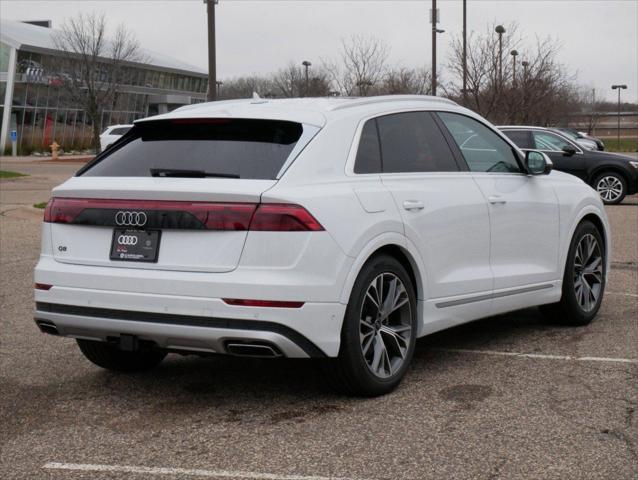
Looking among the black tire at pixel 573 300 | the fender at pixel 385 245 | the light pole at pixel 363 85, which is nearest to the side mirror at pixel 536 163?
the black tire at pixel 573 300

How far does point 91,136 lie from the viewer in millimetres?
70188

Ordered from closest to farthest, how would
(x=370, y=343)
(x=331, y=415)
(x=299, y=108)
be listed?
1. (x=331, y=415)
2. (x=370, y=343)
3. (x=299, y=108)

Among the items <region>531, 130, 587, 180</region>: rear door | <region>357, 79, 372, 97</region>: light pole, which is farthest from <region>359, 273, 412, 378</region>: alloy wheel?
<region>357, 79, 372, 97</region>: light pole

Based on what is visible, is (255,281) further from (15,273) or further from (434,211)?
(15,273)

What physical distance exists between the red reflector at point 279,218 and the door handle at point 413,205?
0.94 metres

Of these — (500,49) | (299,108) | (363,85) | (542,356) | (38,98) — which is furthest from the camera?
(38,98)

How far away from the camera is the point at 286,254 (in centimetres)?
505

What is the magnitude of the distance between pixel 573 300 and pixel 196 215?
3.52m

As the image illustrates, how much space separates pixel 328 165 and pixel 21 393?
217 centimetres

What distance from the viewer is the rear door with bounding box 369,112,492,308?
19.6 feet

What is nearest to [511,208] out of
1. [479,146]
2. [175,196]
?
[479,146]

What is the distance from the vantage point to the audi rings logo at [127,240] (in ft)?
17.5

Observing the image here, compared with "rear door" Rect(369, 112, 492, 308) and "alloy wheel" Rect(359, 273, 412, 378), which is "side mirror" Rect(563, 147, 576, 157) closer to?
"rear door" Rect(369, 112, 492, 308)

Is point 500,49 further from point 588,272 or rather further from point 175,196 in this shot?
point 175,196
